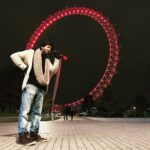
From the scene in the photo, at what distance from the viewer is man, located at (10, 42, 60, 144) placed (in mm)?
9188

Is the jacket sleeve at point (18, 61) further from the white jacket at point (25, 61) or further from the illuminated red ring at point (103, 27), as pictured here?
the illuminated red ring at point (103, 27)

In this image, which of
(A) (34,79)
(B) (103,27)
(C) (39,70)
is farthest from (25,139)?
(B) (103,27)

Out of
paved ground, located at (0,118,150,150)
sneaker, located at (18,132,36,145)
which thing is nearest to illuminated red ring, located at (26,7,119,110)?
paved ground, located at (0,118,150,150)

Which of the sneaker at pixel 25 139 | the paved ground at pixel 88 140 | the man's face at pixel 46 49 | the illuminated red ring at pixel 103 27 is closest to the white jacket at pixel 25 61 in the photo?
the man's face at pixel 46 49

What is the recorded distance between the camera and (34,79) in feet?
30.5

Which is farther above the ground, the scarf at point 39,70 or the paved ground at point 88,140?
the scarf at point 39,70

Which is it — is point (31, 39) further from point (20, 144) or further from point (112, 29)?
point (20, 144)

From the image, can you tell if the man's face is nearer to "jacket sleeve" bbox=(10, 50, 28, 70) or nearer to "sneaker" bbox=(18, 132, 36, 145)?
"jacket sleeve" bbox=(10, 50, 28, 70)

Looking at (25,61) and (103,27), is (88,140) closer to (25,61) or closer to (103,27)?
(25,61)

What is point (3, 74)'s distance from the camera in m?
88.9

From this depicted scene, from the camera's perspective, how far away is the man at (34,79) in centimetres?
919

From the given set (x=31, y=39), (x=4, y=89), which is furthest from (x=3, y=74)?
(x=31, y=39)

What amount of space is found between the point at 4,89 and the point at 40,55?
79.0m

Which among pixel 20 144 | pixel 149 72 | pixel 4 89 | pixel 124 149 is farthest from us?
pixel 4 89
